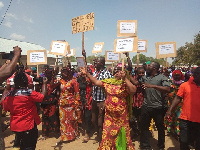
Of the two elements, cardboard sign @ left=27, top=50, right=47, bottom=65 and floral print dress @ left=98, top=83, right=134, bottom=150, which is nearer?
floral print dress @ left=98, top=83, right=134, bottom=150

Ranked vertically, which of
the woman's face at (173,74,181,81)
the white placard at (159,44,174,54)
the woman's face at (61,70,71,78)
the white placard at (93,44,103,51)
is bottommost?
the woman's face at (173,74,181,81)

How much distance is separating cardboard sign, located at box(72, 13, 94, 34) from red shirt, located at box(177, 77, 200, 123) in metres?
2.52

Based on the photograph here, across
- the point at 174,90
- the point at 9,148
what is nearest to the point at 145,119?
the point at 174,90

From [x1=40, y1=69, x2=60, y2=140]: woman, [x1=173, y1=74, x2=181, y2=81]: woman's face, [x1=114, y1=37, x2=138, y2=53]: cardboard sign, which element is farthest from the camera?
[x1=40, y1=69, x2=60, y2=140]: woman

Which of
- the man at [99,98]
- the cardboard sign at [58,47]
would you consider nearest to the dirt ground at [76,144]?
the man at [99,98]

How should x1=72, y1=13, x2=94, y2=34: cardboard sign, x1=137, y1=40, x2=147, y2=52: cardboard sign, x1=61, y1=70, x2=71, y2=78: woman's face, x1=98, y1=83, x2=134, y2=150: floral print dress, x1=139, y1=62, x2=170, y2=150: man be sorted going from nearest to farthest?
x1=98, y1=83, x2=134, y2=150: floral print dress
x1=139, y1=62, x2=170, y2=150: man
x1=72, y1=13, x2=94, y2=34: cardboard sign
x1=61, y1=70, x2=71, y2=78: woman's face
x1=137, y1=40, x2=147, y2=52: cardboard sign

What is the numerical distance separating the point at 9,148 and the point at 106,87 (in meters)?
3.33

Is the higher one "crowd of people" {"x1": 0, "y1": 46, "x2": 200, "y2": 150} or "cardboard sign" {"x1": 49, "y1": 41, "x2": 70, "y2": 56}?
"cardboard sign" {"x1": 49, "y1": 41, "x2": 70, "y2": 56}

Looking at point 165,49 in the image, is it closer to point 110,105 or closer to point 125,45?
point 125,45

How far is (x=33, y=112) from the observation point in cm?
284

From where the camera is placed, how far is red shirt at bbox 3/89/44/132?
2.59 metres

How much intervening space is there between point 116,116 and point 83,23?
2434 millimetres

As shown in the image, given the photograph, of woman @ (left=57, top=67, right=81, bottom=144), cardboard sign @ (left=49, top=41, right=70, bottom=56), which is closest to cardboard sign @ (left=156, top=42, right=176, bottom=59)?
woman @ (left=57, top=67, right=81, bottom=144)

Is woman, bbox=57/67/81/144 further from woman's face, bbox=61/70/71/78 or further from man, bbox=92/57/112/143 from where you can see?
man, bbox=92/57/112/143
